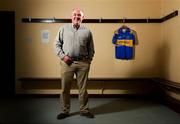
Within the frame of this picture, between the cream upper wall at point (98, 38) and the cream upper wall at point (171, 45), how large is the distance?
0.86 ft

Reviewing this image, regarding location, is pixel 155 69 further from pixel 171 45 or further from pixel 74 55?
pixel 74 55

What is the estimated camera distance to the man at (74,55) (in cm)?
381

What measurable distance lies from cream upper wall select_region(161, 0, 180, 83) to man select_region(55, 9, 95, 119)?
1.54 meters

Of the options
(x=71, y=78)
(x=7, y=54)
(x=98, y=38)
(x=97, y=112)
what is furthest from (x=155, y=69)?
(x=7, y=54)

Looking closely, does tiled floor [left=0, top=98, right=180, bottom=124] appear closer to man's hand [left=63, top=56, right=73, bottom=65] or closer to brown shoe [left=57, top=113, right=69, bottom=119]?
brown shoe [left=57, top=113, right=69, bottom=119]

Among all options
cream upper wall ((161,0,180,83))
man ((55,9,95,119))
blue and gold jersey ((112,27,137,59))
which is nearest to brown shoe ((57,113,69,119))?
man ((55,9,95,119))

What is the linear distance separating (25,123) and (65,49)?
3.73 feet

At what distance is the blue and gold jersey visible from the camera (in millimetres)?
5438

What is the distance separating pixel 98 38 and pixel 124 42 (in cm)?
53

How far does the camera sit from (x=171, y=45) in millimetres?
4820

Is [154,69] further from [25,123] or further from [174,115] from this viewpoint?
[25,123]

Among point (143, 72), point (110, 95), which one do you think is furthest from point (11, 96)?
point (143, 72)

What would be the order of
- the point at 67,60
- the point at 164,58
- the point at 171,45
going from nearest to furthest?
the point at 67,60
the point at 171,45
the point at 164,58

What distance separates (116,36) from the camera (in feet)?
17.9
